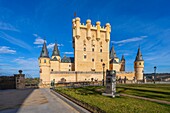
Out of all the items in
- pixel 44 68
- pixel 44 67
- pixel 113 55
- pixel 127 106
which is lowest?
pixel 127 106

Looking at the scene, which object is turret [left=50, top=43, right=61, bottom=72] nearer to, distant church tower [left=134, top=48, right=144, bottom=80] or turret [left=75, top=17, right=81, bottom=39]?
turret [left=75, top=17, right=81, bottom=39]

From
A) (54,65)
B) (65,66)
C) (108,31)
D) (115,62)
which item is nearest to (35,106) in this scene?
(54,65)

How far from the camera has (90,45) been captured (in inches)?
1962

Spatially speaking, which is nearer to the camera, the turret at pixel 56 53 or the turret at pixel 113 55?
the turret at pixel 56 53

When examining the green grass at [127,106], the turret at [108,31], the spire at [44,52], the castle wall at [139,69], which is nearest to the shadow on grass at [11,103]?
the green grass at [127,106]

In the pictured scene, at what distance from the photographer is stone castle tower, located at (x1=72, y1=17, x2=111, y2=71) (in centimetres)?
4766

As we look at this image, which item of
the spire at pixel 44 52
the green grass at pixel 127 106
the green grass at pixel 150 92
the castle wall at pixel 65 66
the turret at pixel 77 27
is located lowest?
the green grass at pixel 150 92

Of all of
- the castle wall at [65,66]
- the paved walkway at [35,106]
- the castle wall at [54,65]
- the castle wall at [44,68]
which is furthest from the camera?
the castle wall at [65,66]

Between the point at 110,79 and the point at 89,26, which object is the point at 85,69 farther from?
the point at 110,79

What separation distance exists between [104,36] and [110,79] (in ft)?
140

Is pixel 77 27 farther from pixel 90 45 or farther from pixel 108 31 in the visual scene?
pixel 108 31

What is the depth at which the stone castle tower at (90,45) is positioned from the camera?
47656mm

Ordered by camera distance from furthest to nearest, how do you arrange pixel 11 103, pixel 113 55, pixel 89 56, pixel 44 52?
pixel 113 55, pixel 89 56, pixel 44 52, pixel 11 103

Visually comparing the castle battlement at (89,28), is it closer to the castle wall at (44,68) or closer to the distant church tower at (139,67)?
the distant church tower at (139,67)
